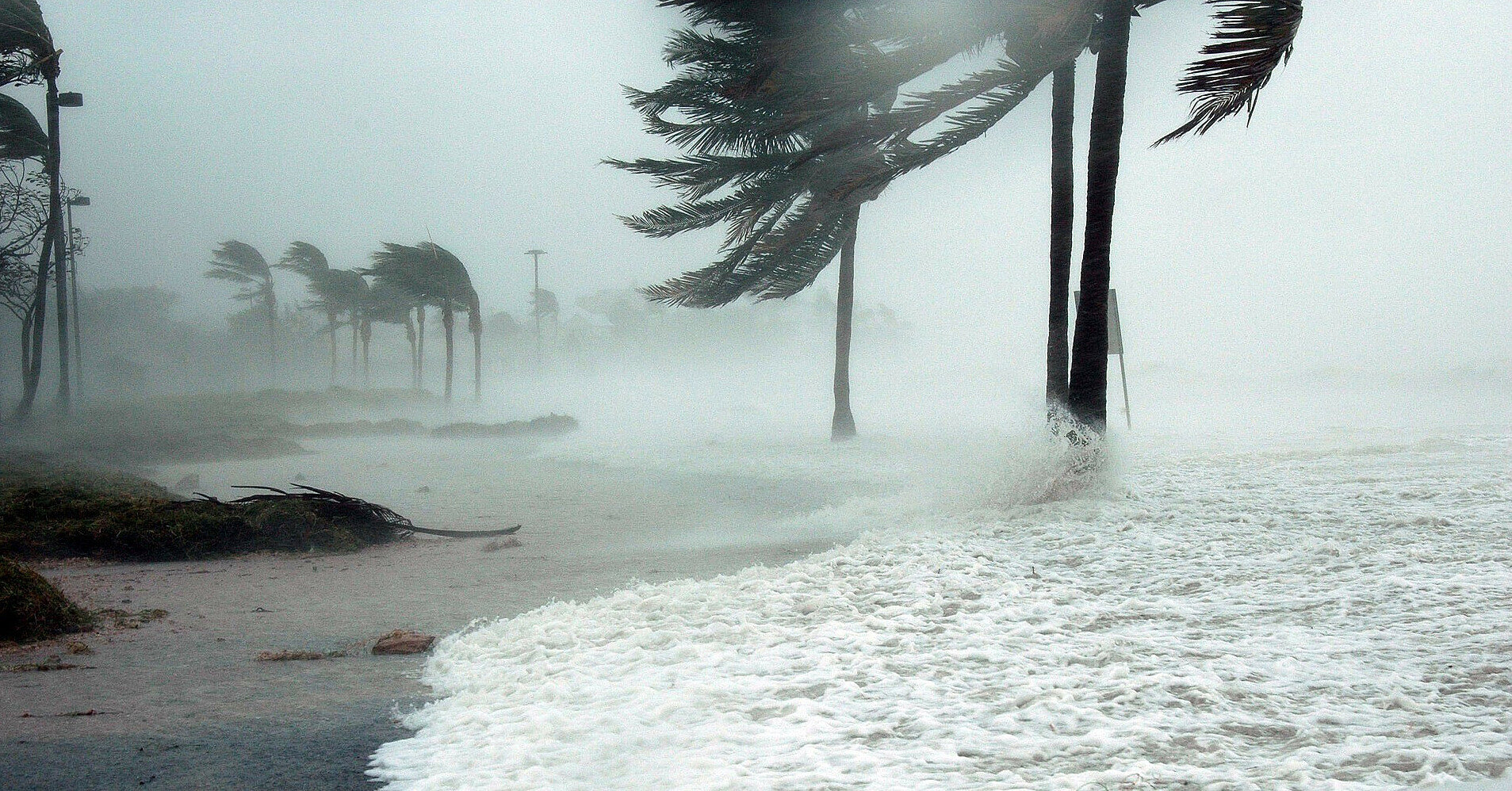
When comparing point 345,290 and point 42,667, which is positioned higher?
point 345,290

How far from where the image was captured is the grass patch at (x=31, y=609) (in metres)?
4.72

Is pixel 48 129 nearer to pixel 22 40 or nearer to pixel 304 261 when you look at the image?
pixel 22 40

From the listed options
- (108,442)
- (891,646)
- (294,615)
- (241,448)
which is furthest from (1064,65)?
(108,442)

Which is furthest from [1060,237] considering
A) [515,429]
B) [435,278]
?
[435,278]

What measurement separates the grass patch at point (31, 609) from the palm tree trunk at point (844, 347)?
46.2 feet

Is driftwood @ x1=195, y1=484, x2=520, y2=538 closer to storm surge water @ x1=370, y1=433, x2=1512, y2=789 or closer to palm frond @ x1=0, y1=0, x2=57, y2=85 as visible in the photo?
storm surge water @ x1=370, y1=433, x2=1512, y2=789

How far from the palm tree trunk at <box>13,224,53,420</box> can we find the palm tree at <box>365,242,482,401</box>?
14445 mm

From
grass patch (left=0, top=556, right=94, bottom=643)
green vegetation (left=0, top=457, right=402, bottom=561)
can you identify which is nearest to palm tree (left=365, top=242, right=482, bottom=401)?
green vegetation (left=0, top=457, right=402, bottom=561)

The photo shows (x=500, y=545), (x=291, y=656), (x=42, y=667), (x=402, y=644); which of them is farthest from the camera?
(x=500, y=545)

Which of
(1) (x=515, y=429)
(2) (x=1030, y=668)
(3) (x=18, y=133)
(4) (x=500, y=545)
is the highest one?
(3) (x=18, y=133)

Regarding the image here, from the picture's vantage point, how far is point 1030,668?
3467 mm

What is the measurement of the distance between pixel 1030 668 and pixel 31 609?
507 cm

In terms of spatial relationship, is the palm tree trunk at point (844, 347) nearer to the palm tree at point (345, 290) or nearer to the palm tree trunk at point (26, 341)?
the palm tree trunk at point (26, 341)

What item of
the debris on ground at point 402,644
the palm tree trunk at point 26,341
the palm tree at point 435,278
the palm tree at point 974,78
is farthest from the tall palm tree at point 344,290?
the debris on ground at point 402,644
